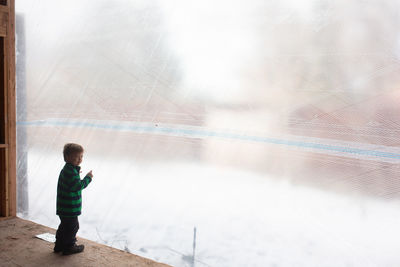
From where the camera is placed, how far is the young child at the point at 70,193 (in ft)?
7.66

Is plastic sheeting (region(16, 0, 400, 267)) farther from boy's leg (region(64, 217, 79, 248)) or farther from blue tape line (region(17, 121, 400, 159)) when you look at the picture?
boy's leg (region(64, 217, 79, 248))

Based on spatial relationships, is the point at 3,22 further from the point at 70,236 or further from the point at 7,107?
the point at 70,236

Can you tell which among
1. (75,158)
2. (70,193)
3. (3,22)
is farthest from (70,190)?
(3,22)

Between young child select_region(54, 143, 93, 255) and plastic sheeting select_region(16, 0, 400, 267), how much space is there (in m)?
0.96

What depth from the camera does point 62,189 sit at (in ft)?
7.82

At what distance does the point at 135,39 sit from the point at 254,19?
4.13 feet

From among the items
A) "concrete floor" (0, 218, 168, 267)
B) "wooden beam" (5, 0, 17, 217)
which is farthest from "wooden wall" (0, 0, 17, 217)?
"concrete floor" (0, 218, 168, 267)

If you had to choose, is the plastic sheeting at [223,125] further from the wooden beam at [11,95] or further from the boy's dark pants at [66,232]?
the boy's dark pants at [66,232]

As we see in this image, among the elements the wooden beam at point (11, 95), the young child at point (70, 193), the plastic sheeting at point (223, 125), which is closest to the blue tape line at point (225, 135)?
the plastic sheeting at point (223, 125)

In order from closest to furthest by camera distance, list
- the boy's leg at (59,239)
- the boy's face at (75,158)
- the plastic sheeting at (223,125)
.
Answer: the boy's face at (75,158) → the boy's leg at (59,239) → the plastic sheeting at (223,125)

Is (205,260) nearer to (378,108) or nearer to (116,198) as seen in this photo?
(116,198)

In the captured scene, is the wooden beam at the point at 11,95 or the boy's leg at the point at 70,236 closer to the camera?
the boy's leg at the point at 70,236

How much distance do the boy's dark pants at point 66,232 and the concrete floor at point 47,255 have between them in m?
0.08

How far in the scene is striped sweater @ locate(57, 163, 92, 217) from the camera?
2.34 meters
